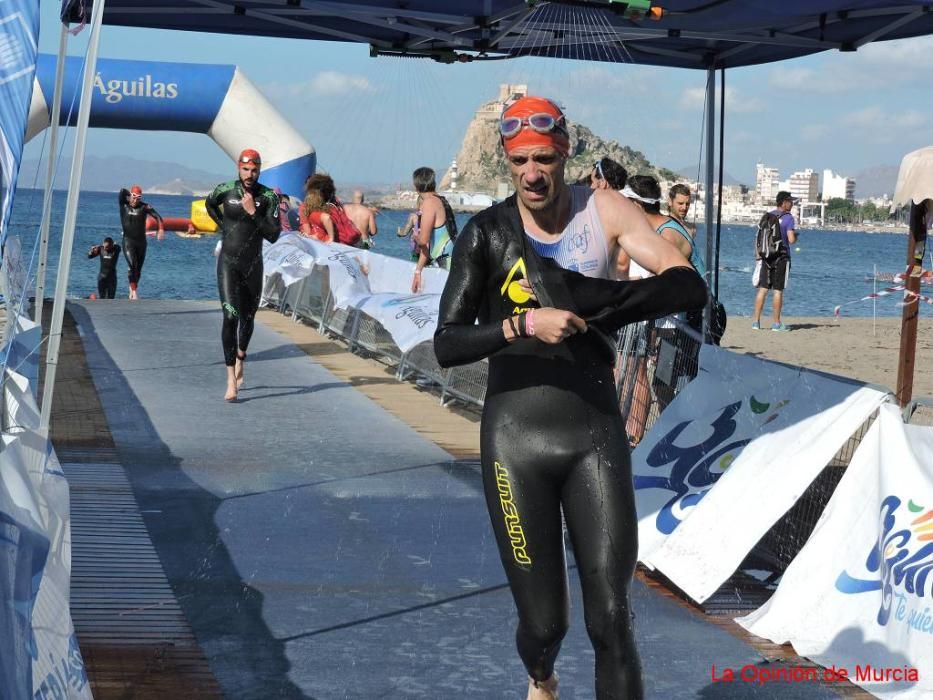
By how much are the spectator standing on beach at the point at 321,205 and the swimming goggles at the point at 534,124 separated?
1225 centimetres

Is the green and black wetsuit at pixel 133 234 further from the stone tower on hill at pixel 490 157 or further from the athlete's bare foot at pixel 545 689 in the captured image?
the athlete's bare foot at pixel 545 689

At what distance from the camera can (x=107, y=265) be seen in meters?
23.2

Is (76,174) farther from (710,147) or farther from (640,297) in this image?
(710,147)

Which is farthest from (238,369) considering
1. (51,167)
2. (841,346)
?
(841,346)

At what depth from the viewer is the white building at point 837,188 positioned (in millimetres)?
95688

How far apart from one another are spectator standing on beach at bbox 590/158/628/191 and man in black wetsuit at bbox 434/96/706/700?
4.23m

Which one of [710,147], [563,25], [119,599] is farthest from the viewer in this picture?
[710,147]

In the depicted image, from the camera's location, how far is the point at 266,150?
2178cm

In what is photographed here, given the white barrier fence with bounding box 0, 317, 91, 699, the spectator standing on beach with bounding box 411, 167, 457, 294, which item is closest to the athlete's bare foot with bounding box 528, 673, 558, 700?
the white barrier fence with bounding box 0, 317, 91, 699

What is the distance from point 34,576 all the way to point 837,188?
109 meters

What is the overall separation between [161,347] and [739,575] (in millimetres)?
9315

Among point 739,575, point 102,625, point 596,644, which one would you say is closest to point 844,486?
point 739,575

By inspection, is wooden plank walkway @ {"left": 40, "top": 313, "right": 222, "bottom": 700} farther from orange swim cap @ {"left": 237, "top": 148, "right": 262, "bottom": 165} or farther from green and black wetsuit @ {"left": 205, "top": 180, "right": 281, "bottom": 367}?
orange swim cap @ {"left": 237, "top": 148, "right": 262, "bottom": 165}

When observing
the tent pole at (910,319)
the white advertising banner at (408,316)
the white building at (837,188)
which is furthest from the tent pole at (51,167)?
the white building at (837,188)
